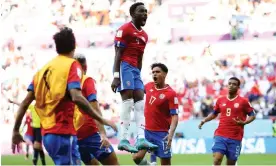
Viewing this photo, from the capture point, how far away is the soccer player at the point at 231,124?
557 inches

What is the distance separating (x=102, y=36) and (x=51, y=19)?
3.32 metres

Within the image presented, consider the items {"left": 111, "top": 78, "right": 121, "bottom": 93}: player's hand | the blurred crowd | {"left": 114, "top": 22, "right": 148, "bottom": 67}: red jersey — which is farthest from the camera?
the blurred crowd

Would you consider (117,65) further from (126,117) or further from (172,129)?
(172,129)

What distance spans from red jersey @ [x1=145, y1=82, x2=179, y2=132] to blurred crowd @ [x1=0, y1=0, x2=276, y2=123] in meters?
15.7

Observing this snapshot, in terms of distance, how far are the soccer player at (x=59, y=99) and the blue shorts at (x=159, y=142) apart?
17.8 feet

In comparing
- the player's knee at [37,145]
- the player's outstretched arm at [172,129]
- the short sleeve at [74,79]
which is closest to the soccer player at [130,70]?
the player's outstretched arm at [172,129]

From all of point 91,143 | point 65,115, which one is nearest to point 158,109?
point 91,143

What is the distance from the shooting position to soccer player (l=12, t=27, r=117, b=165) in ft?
23.1

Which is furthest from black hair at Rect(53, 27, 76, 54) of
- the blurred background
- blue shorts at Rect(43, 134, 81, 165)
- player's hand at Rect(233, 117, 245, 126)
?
the blurred background

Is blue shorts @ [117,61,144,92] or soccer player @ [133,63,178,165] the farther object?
soccer player @ [133,63,178,165]

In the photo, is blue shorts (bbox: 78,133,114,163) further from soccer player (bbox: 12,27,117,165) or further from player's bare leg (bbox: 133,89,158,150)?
soccer player (bbox: 12,27,117,165)

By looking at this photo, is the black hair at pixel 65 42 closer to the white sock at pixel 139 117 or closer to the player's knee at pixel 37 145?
the white sock at pixel 139 117

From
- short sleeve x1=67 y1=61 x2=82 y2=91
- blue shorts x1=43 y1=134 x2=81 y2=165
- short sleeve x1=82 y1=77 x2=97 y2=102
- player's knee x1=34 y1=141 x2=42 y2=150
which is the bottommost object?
player's knee x1=34 y1=141 x2=42 y2=150

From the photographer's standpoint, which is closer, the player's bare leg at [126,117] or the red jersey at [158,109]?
the player's bare leg at [126,117]
